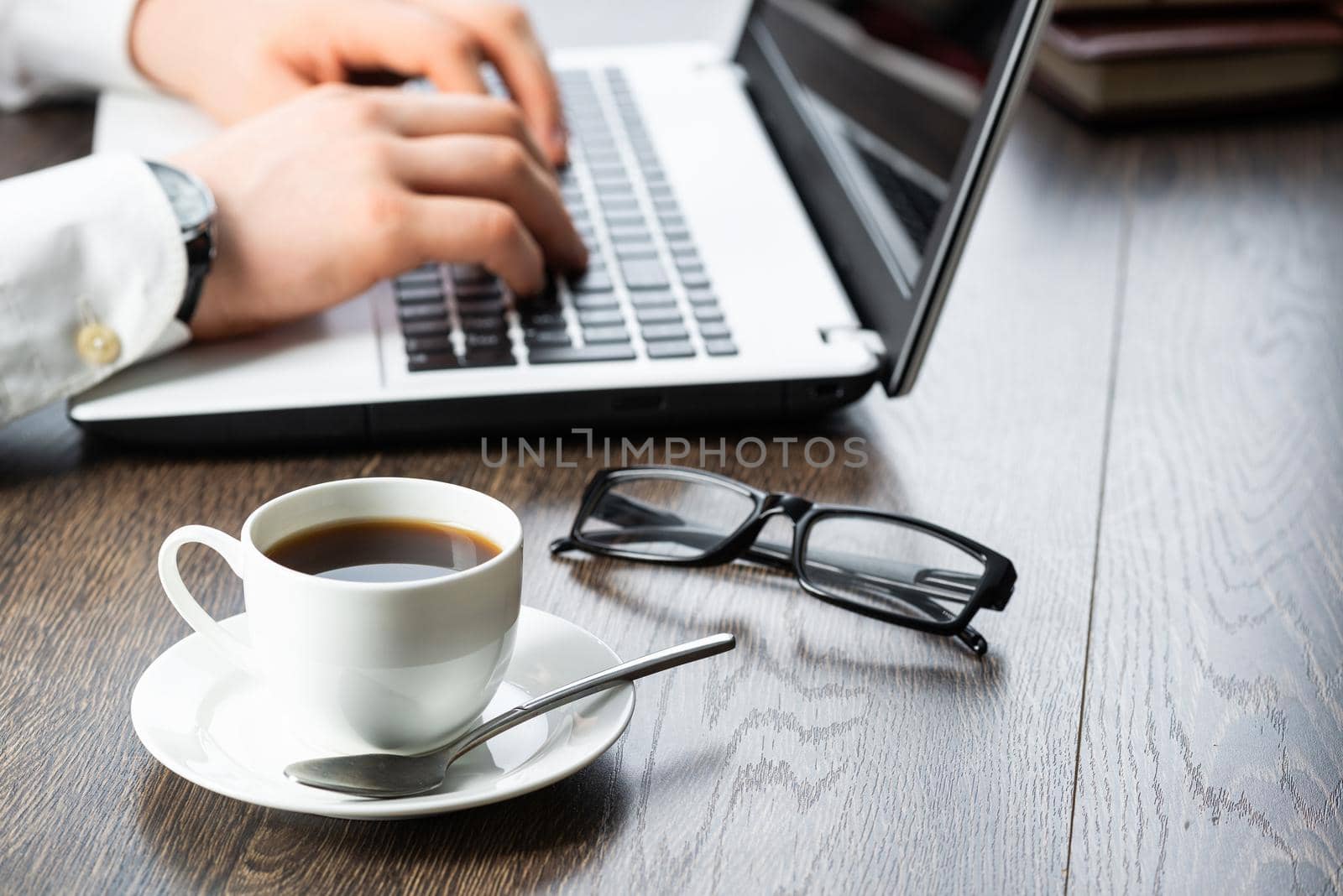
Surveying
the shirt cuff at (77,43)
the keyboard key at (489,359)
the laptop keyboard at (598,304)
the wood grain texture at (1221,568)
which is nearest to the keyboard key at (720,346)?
the laptop keyboard at (598,304)

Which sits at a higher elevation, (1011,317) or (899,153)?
(899,153)

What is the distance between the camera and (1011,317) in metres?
0.86

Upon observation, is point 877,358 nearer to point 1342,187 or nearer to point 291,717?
point 291,717

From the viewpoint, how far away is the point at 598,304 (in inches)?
28.8

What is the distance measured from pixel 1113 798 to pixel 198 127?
0.79 m

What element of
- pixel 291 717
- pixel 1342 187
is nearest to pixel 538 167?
pixel 291 717

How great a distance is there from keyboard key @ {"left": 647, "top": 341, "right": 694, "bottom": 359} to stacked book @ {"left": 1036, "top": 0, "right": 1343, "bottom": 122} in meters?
0.67

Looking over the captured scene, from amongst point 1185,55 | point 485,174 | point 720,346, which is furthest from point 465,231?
point 1185,55

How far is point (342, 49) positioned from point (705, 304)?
0.35 meters

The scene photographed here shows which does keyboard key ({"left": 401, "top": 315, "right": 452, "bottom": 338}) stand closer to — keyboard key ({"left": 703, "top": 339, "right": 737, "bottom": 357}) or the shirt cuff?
keyboard key ({"left": 703, "top": 339, "right": 737, "bottom": 357})

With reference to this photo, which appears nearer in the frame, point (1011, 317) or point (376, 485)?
point (376, 485)

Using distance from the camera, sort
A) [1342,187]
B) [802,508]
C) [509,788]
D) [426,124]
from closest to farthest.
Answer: [509,788], [802,508], [426,124], [1342,187]

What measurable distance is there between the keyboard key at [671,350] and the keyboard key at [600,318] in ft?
0.11

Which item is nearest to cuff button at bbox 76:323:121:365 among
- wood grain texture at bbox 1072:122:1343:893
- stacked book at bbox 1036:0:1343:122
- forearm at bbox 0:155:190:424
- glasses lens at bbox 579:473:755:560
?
forearm at bbox 0:155:190:424
